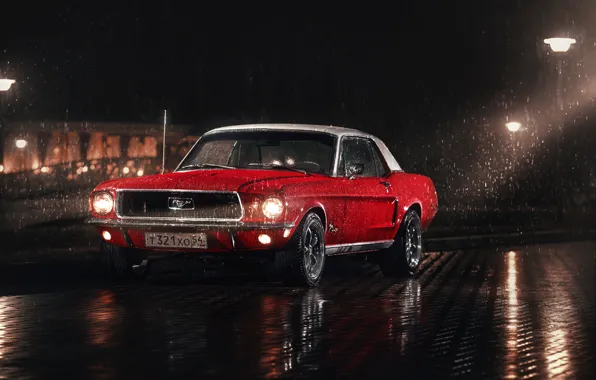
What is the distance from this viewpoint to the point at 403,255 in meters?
16.3

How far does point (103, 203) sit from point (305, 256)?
86.0 inches

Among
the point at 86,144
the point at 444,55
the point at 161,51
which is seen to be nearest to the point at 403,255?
the point at 86,144

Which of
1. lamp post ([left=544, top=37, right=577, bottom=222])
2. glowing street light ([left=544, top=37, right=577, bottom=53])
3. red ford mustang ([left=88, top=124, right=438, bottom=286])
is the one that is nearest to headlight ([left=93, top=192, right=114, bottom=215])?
red ford mustang ([left=88, top=124, right=438, bottom=286])

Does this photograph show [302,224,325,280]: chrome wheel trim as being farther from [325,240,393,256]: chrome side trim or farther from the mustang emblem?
the mustang emblem

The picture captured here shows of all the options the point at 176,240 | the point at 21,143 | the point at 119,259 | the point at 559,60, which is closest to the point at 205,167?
the point at 119,259

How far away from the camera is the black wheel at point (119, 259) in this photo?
14.5 meters

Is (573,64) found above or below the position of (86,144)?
above

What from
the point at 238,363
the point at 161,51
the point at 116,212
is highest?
the point at 161,51

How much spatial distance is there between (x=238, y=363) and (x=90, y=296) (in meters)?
4.70

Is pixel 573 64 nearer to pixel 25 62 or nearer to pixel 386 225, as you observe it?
pixel 25 62

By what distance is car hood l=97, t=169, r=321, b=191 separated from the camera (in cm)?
1375

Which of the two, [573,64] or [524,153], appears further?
[573,64]

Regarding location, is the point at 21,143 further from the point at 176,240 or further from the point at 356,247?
the point at 176,240

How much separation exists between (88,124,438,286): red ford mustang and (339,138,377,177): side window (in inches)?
0.8
